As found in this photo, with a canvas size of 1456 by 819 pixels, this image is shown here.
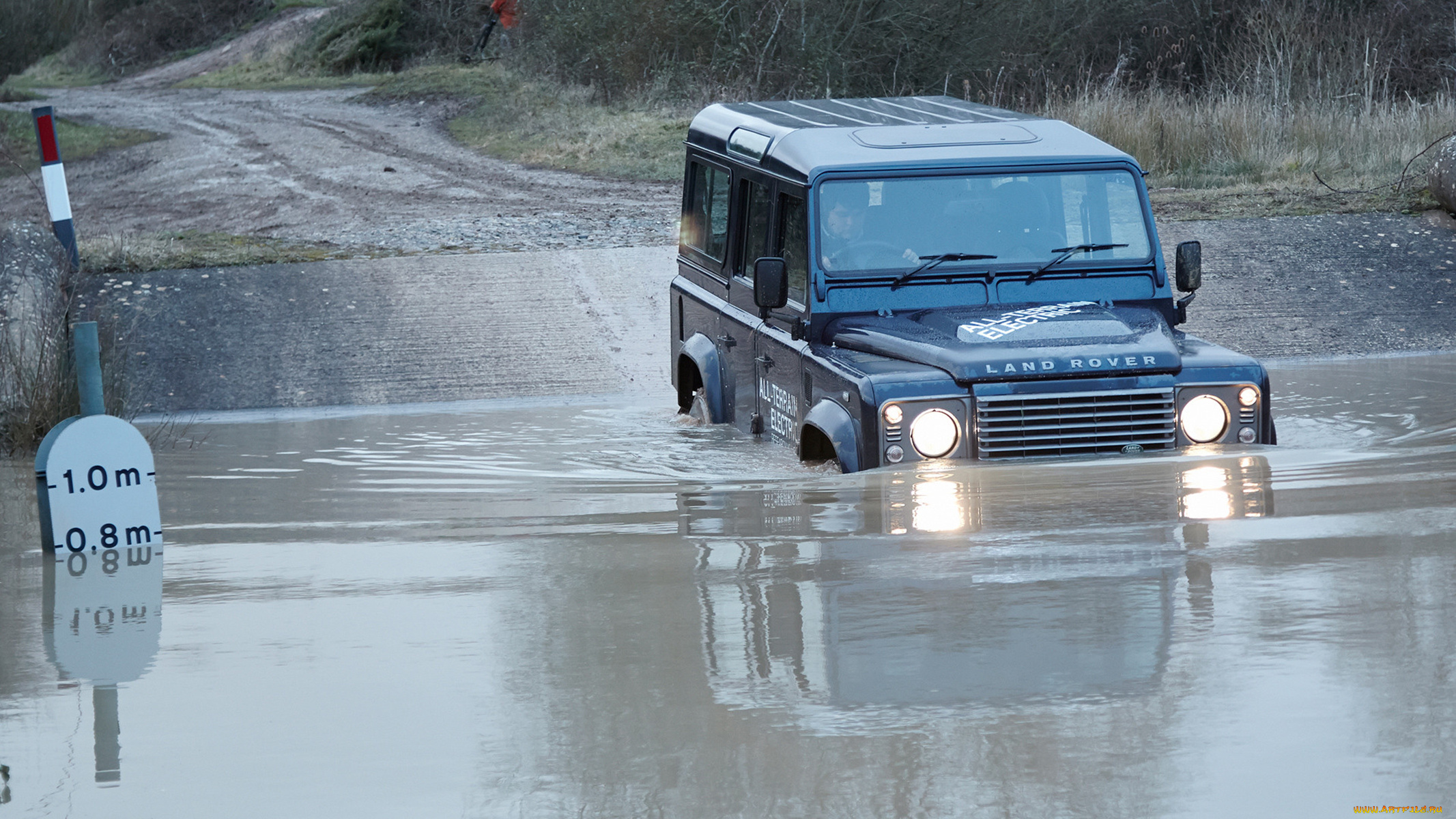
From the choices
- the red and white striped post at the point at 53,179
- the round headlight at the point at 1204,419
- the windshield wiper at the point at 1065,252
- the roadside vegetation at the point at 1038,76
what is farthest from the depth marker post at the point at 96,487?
the roadside vegetation at the point at 1038,76

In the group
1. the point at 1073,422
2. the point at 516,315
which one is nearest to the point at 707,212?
the point at 1073,422

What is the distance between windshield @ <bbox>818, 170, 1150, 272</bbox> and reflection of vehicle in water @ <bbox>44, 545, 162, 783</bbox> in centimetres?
324

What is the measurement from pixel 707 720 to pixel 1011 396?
9.78 feet

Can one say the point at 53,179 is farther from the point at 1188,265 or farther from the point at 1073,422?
the point at 1188,265

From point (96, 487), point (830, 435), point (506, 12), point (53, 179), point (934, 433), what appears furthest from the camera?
point (506, 12)

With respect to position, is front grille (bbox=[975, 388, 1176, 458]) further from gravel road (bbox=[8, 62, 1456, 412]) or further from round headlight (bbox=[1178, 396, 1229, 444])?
gravel road (bbox=[8, 62, 1456, 412])

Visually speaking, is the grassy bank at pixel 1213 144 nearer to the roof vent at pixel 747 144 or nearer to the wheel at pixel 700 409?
the wheel at pixel 700 409

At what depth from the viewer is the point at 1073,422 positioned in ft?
21.8

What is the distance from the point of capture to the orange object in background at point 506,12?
131ft

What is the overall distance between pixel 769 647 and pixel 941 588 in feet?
2.43

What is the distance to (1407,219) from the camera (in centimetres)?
1408

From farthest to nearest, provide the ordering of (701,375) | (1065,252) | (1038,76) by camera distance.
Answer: (1038,76)
(701,375)
(1065,252)

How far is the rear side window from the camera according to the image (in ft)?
28.9

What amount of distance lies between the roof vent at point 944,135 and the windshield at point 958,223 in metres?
0.30
